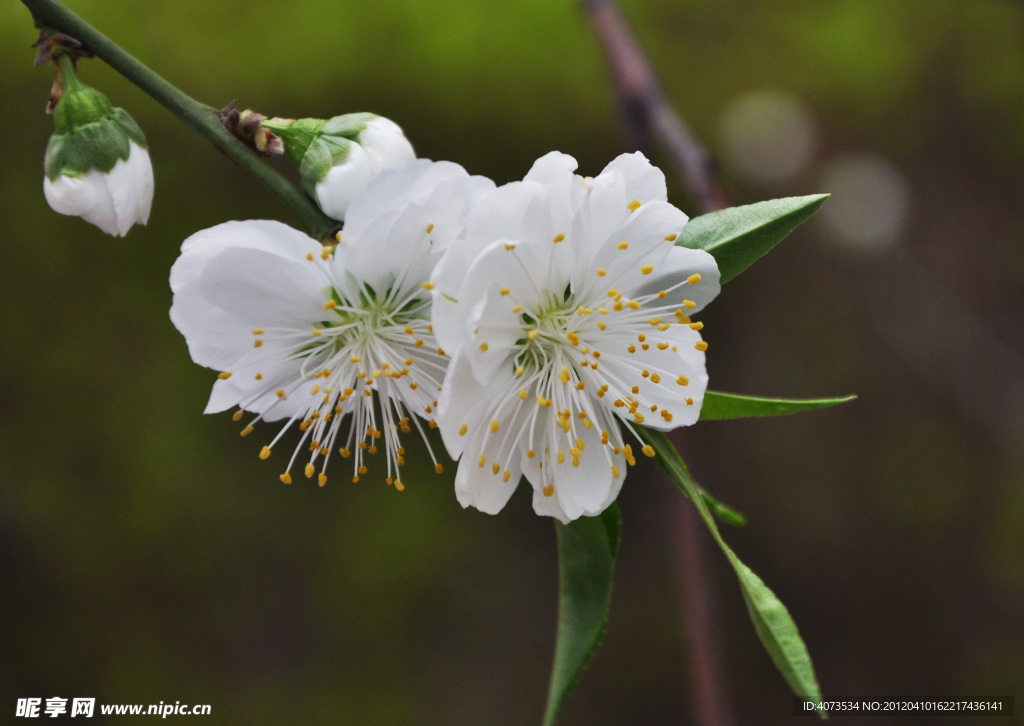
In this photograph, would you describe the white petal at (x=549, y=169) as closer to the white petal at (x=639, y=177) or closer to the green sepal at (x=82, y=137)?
the white petal at (x=639, y=177)

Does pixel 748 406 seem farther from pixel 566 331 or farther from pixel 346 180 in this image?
pixel 346 180

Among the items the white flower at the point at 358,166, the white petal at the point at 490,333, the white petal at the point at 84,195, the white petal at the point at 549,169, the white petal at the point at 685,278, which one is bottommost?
the white petal at the point at 490,333

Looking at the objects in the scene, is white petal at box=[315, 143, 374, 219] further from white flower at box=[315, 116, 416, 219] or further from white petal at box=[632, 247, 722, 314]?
white petal at box=[632, 247, 722, 314]

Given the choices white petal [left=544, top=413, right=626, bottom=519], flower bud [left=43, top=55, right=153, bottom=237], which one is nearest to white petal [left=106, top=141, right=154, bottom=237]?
flower bud [left=43, top=55, right=153, bottom=237]

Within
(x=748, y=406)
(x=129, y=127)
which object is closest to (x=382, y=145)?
(x=129, y=127)

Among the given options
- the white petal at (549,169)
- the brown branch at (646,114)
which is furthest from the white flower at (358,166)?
the brown branch at (646,114)

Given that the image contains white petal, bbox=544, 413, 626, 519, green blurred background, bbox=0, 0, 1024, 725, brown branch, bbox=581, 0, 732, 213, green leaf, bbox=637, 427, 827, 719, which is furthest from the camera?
green blurred background, bbox=0, 0, 1024, 725
